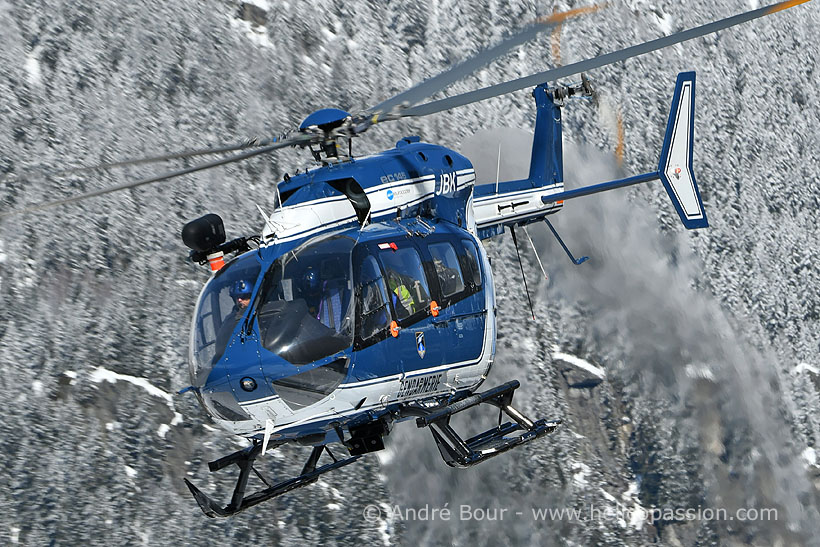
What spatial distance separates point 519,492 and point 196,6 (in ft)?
43.6

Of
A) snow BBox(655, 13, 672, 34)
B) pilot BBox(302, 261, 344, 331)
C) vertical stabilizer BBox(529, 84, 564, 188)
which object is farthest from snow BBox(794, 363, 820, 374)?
pilot BBox(302, 261, 344, 331)

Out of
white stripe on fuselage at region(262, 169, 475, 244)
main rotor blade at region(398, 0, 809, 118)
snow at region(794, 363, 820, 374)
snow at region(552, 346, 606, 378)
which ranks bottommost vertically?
snow at region(794, 363, 820, 374)

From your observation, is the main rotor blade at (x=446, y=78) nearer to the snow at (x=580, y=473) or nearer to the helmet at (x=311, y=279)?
the helmet at (x=311, y=279)

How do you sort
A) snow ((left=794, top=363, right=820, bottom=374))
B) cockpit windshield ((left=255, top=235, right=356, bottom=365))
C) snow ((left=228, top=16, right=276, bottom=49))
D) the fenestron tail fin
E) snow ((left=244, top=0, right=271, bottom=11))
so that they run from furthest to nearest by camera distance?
snow ((left=794, top=363, right=820, bottom=374)) → snow ((left=244, top=0, right=271, bottom=11)) → snow ((left=228, top=16, right=276, bottom=49)) → the fenestron tail fin → cockpit windshield ((left=255, top=235, right=356, bottom=365))

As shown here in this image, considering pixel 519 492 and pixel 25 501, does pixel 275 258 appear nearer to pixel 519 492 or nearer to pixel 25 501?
pixel 25 501

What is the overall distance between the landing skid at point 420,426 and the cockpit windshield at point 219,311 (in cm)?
144

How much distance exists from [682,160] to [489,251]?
8678 millimetres

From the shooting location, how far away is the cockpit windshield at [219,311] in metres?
9.12

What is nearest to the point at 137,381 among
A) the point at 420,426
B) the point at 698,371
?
the point at 420,426

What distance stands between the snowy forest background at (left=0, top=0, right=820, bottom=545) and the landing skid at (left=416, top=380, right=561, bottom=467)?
22.7ft

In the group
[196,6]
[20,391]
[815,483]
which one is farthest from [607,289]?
[20,391]

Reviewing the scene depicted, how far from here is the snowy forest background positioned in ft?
54.2

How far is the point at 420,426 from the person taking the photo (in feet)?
34.4

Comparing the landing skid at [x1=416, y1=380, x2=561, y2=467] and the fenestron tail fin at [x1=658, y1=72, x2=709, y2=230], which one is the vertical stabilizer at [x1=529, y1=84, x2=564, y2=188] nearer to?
the fenestron tail fin at [x1=658, y1=72, x2=709, y2=230]
